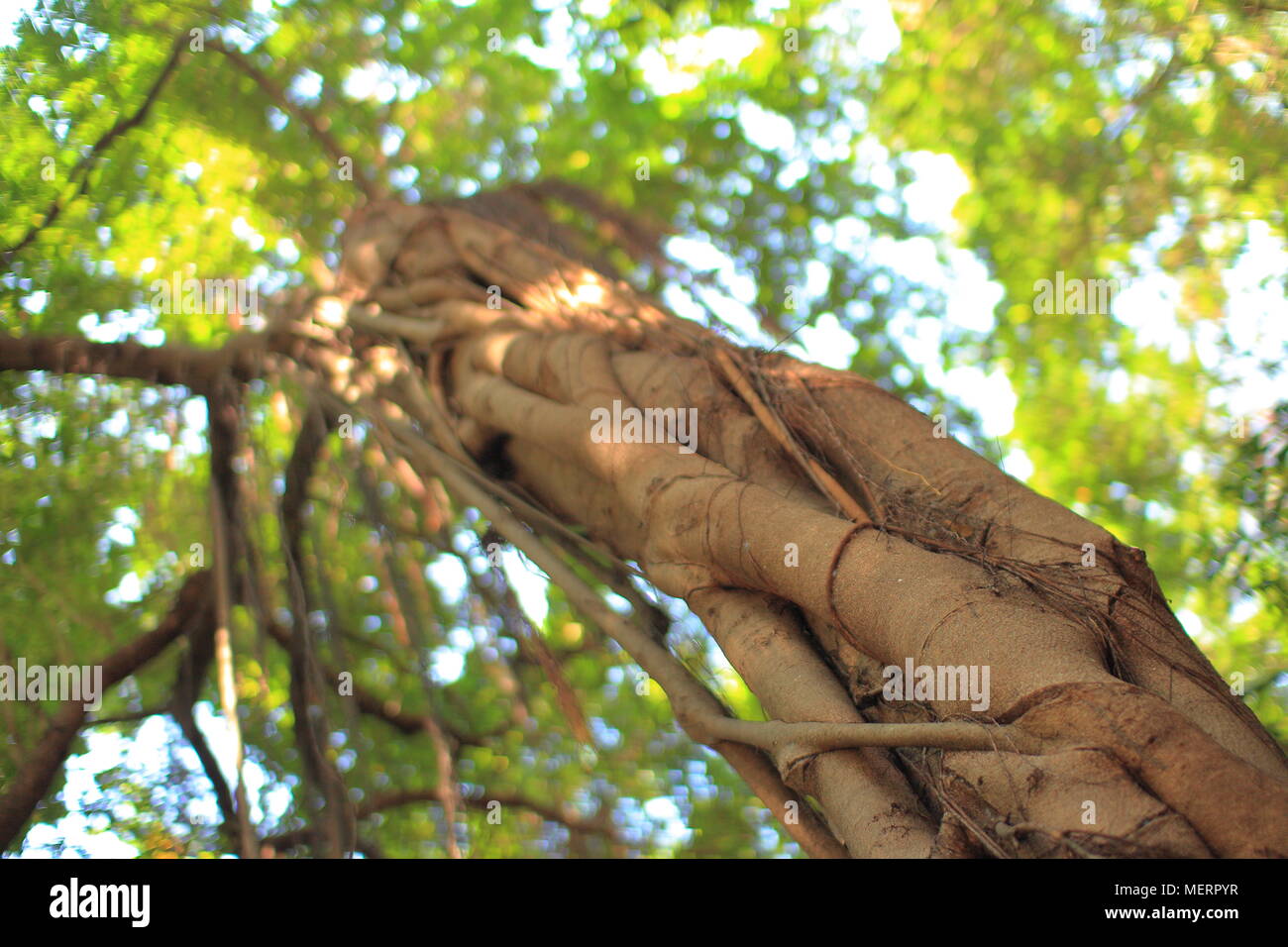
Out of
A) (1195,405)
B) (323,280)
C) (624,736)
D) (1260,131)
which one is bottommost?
(624,736)

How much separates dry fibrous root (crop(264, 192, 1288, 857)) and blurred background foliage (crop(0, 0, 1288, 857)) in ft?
1.47

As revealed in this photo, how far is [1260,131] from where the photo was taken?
4.21 meters

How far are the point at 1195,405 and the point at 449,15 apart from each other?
4594 mm

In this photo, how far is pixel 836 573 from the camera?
1894mm

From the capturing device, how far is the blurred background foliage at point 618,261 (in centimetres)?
350

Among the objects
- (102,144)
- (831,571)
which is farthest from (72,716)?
(831,571)

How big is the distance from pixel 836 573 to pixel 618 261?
140 inches

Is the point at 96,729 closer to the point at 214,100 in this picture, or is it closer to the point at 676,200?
the point at 214,100

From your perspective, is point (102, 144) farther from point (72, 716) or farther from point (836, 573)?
point (836, 573)

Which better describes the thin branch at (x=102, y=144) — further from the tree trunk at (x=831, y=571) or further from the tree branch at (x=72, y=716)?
the tree branch at (x=72, y=716)

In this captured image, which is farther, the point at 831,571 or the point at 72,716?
the point at 72,716

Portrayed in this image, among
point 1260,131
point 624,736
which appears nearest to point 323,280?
point 624,736

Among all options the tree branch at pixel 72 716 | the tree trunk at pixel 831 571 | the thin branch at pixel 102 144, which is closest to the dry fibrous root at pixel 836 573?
the tree trunk at pixel 831 571

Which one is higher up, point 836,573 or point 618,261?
point 618,261
